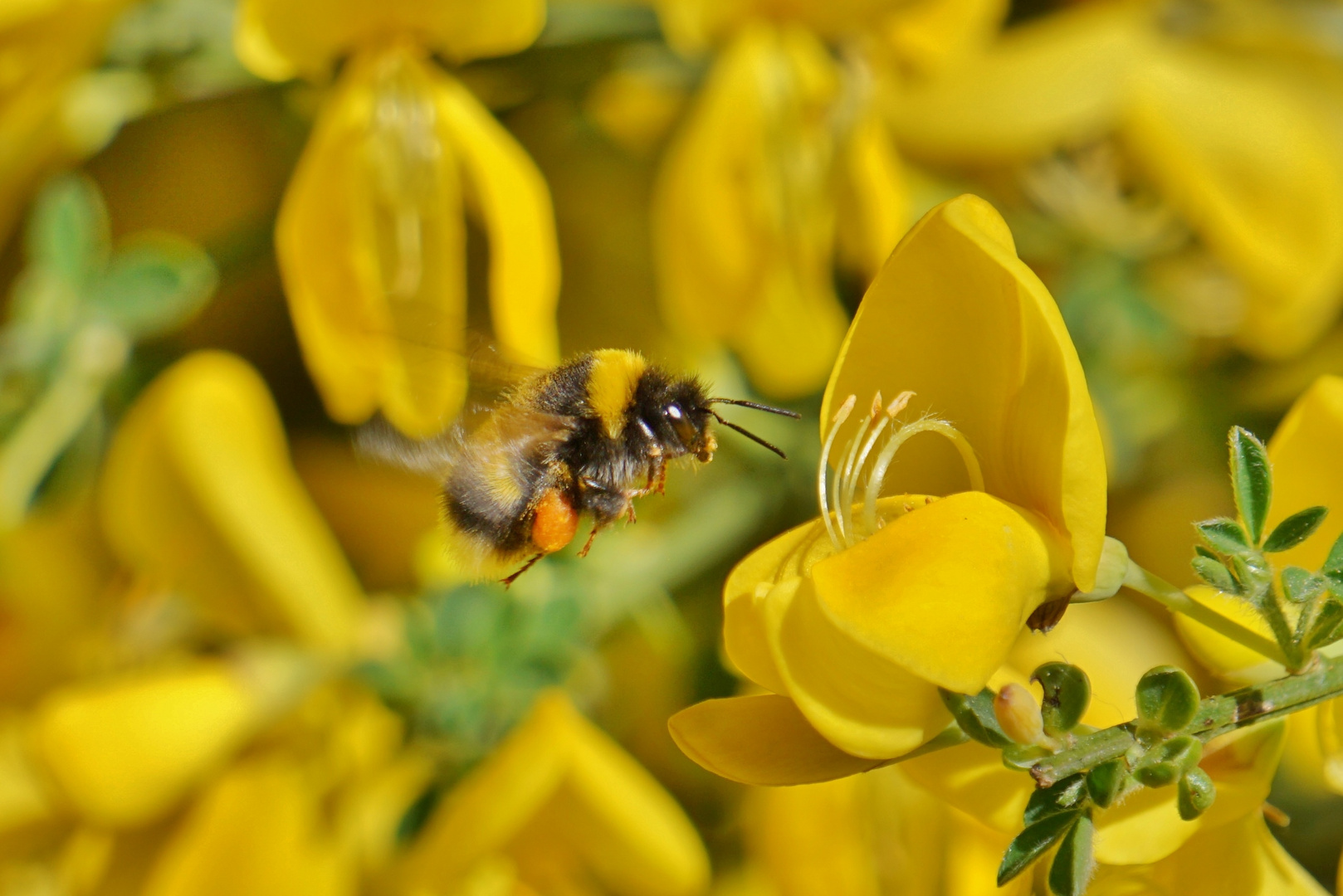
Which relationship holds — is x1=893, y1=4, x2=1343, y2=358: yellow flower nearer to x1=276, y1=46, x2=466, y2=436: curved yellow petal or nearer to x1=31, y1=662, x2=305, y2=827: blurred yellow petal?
x1=276, y1=46, x2=466, y2=436: curved yellow petal

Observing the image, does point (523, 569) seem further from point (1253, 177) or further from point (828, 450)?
point (1253, 177)

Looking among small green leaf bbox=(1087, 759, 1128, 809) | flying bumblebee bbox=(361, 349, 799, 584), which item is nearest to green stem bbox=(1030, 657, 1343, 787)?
small green leaf bbox=(1087, 759, 1128, 809)

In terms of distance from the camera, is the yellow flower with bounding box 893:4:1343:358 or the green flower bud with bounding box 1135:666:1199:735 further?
the yellow flower with bounding box 893:4:1343:358

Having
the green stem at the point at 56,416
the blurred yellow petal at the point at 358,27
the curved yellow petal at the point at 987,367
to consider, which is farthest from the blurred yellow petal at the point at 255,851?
the curved yellow petal at the point at 987,367

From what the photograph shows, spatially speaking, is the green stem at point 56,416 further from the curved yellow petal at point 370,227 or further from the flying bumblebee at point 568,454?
the flying bumblebee at point 568,454

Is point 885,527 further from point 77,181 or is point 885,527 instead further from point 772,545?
point 77,181

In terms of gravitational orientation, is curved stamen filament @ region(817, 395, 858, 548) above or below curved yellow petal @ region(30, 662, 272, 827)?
above
